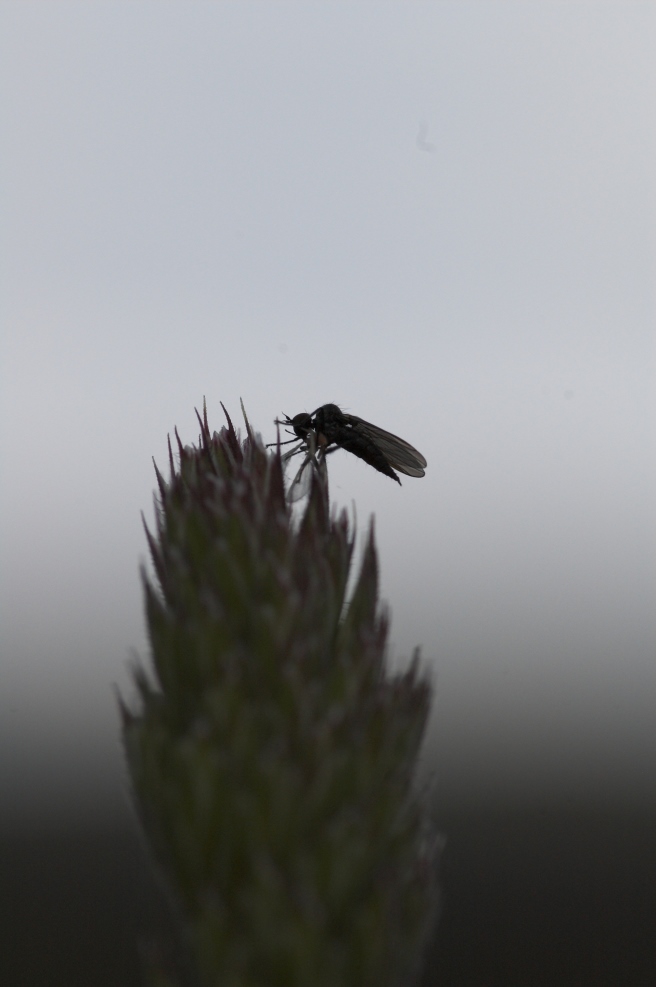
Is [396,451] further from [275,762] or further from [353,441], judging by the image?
[275,762]

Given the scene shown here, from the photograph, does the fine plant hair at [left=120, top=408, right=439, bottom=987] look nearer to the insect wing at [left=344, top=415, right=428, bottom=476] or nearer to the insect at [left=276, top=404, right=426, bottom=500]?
the insect at [left=276, top=404, right=426, bottom=500]

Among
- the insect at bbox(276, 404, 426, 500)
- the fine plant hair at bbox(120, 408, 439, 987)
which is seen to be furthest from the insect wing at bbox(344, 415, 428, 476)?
the fine plant hair at bbox(120, 408, 439, 987)

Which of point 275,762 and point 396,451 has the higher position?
point 396,451

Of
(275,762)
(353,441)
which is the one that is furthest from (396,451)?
(275,762)

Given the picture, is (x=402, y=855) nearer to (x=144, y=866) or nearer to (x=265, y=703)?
(x=265, y=703)

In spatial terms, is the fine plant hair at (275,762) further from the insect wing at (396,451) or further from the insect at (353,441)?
the insect wing at (396,451)

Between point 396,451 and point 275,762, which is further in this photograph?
point 396,451

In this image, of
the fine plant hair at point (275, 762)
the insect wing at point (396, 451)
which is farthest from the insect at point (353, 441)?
the fine plant hair at point (275, 762)
